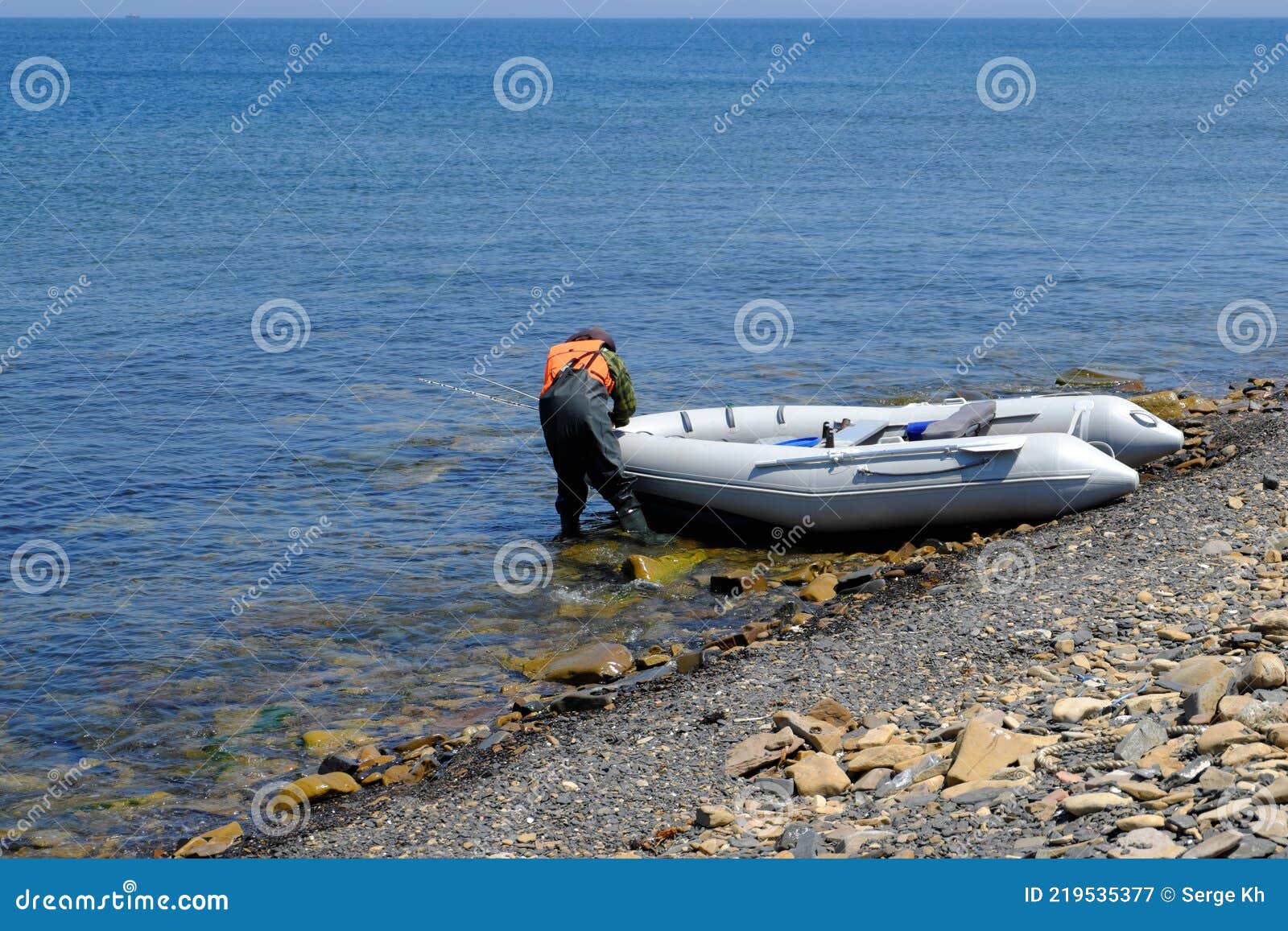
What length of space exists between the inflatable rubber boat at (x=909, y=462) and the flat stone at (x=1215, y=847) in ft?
24.1

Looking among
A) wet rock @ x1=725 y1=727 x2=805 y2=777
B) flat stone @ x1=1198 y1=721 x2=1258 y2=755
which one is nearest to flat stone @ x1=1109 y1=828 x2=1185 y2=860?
flat stone @ x1=1198 y1=721 x2=1258 y2=755

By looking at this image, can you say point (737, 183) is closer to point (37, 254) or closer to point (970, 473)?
point (37, 254)

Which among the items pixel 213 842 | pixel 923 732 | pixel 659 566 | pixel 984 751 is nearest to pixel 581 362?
pixel 659 566

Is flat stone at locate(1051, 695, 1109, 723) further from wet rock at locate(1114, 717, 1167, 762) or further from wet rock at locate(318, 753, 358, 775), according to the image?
wet rock at locate(318, 753, 358, 775)

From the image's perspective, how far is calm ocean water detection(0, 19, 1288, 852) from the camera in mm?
10562

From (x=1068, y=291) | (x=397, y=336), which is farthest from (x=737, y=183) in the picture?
(x=397, y=336)

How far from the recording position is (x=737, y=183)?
37250mm

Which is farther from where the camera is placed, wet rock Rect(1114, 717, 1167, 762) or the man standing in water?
the man standing in water

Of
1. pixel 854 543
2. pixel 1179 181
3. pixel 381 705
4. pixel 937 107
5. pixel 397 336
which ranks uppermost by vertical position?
pixel 937 107

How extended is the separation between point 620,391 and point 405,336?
8.82m

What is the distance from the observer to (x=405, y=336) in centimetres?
2111

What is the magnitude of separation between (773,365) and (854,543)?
6.77 metres

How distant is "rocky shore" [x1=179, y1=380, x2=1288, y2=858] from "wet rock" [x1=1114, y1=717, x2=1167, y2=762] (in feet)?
0.05

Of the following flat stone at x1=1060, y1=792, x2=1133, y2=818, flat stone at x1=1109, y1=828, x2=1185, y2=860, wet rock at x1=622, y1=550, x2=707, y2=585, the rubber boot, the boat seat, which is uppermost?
the boat seat
